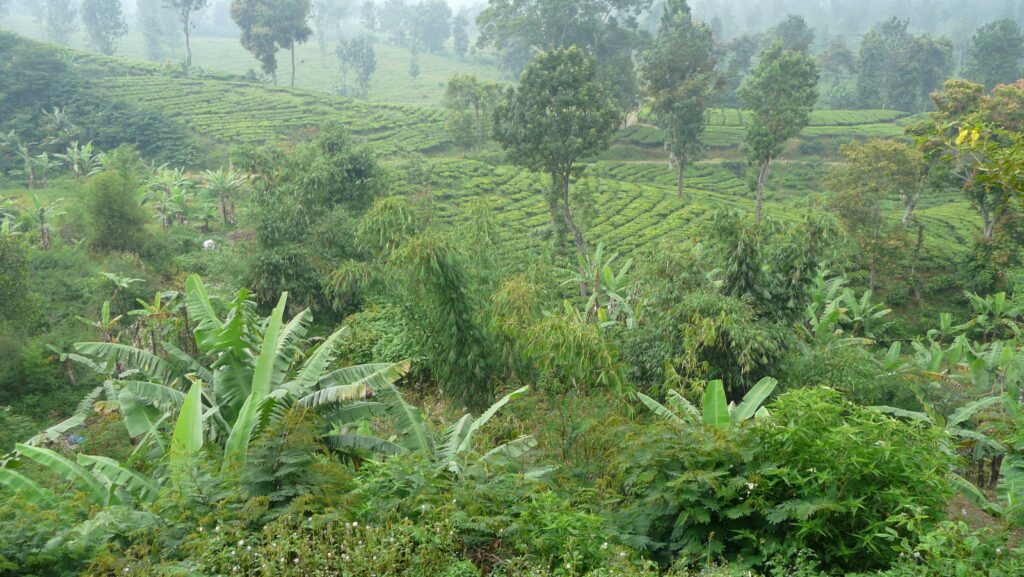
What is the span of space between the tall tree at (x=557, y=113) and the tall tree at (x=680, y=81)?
11132mm

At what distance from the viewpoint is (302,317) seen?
7.92 metres

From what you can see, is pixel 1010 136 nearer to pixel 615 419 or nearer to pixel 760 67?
pixel 615 419

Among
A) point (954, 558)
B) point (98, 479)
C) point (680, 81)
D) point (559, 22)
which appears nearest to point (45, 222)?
point (98, 479)

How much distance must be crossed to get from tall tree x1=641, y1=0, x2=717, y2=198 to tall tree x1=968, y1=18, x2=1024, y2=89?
2491cm

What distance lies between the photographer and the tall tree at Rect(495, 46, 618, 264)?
1820 centimetres

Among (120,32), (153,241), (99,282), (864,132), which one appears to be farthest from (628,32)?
(120,32)

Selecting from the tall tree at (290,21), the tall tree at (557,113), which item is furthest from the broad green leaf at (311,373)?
Result: the tall tree at (290,21)

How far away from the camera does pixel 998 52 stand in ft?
138

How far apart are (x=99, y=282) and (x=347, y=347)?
26.4 feet

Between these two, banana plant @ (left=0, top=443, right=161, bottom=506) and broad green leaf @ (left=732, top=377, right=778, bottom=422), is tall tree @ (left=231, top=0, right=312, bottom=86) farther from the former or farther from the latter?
broad green leaf @ (left=732, top=377, right=778, bottom=422)

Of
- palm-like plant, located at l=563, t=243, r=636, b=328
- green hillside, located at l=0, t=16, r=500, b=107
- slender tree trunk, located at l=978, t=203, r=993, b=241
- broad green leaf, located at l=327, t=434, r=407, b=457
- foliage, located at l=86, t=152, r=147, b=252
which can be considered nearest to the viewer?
broad green leaf, located at l=327, t=434, r=407, b=457

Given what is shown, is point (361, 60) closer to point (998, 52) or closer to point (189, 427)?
point (998, 52)

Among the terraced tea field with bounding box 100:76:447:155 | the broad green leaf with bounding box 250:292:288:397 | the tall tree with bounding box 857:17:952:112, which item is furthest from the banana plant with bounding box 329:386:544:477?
the tall tree with bounding box 857:17:952:112

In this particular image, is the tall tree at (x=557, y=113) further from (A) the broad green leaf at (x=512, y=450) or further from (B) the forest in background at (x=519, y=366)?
(A) the broad green leaf at (x=512, y=450)
